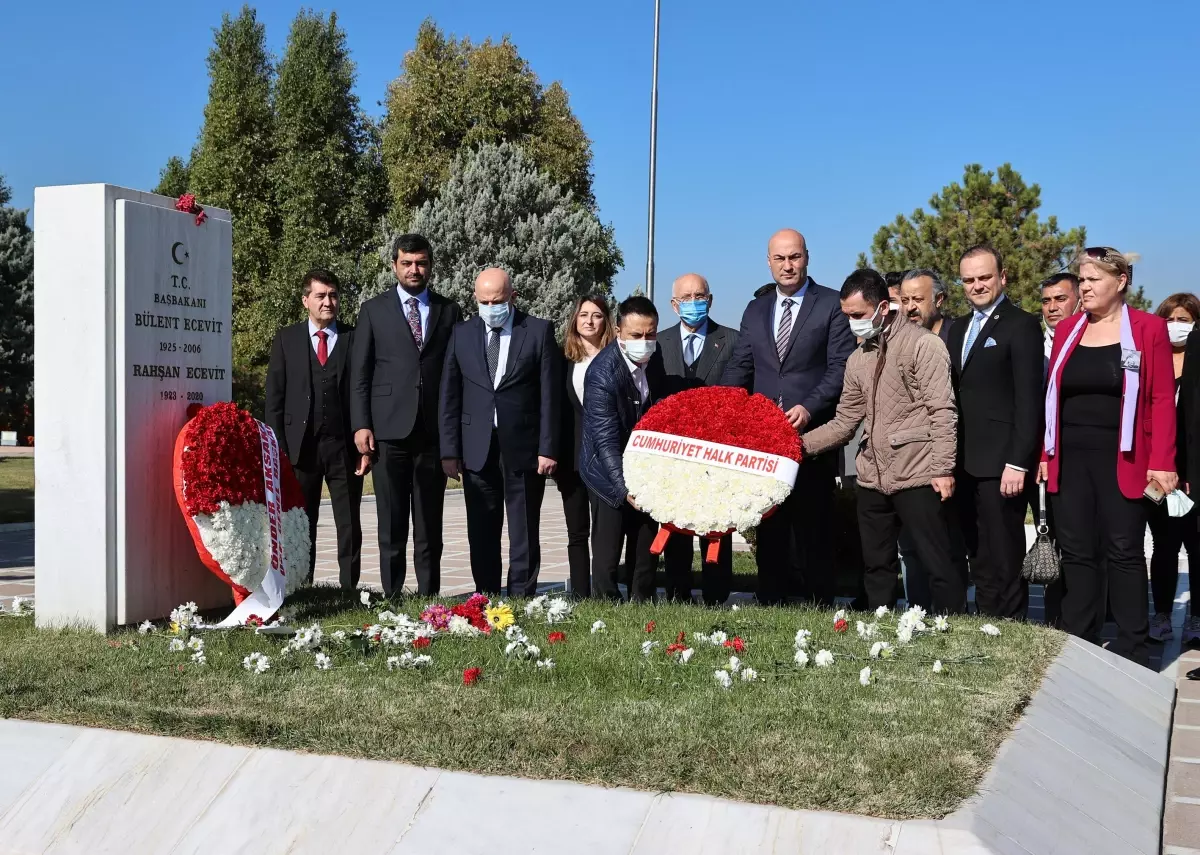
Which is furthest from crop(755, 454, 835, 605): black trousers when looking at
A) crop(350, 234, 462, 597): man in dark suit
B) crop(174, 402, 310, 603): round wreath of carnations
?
crop(174, 402, 310, 603): round wreath of carnations

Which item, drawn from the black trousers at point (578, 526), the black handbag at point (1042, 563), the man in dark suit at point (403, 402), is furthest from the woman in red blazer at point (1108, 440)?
the man in dark suit at point (403, 402)

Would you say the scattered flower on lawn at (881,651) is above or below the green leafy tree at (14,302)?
below

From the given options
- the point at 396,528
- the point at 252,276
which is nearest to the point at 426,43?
the point at 252,276

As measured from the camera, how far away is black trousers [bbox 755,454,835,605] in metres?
7.48

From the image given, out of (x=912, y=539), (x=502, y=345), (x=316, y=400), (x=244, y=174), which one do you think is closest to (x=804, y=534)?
(x=912, y=539)

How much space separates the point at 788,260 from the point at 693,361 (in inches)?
40.3

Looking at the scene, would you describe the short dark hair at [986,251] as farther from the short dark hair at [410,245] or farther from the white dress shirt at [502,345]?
the short dark hair at [410,245]

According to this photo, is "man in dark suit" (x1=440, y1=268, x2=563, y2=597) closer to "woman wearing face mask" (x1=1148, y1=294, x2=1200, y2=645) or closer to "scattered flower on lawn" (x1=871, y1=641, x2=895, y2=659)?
"scattered flower on lawn" (x1=871, y1=641, x2=895, y2=659)

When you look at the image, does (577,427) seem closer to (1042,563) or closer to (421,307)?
(421,307)

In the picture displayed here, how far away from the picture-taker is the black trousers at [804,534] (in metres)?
7.48

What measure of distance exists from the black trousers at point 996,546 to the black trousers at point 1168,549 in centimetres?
145

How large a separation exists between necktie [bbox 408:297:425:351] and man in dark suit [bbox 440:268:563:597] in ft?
0.73

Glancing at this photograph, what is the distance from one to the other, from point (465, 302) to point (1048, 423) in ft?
86.0

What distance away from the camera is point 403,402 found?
7754 mm
